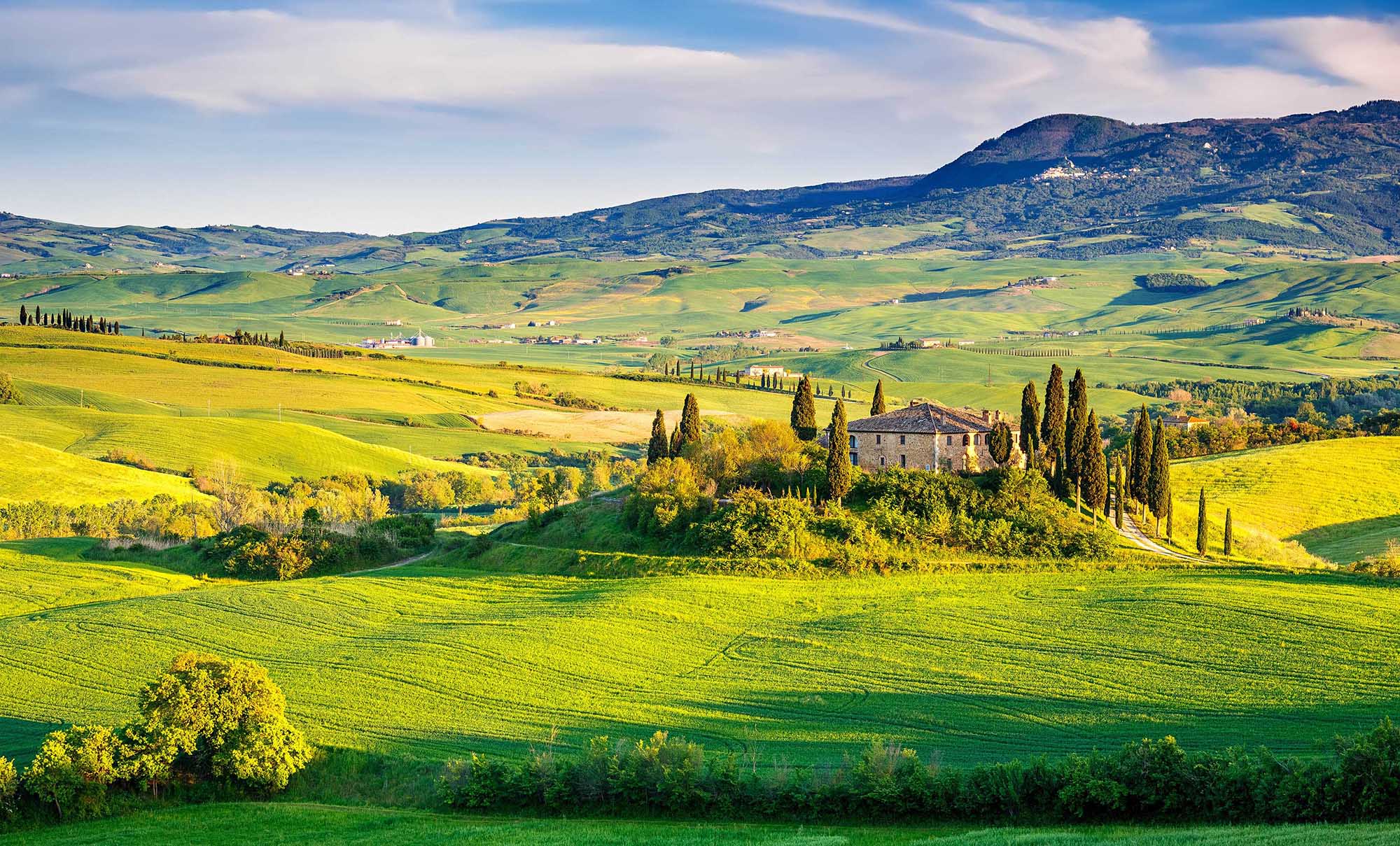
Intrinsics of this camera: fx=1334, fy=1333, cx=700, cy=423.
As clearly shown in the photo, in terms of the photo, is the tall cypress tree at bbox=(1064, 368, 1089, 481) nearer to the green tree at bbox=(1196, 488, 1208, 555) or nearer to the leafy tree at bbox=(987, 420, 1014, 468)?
the leafy tree at bbox=(987, 420, 1014, 468)

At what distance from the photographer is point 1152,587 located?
6141 centimetres

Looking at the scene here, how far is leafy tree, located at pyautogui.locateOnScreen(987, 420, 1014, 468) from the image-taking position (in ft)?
257

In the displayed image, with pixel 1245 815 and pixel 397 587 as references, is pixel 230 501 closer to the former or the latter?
pixel 397 587

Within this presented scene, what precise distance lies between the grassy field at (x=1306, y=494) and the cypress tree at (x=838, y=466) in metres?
20.2

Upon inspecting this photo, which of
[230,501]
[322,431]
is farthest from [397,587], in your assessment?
[322,431]

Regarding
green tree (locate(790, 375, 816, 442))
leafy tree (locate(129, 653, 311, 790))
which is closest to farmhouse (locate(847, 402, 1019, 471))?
green tree (locate(790, 375, 816, 442))

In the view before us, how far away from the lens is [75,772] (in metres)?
38.4

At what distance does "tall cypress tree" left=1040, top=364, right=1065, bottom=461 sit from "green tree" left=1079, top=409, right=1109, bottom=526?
5.29 feet

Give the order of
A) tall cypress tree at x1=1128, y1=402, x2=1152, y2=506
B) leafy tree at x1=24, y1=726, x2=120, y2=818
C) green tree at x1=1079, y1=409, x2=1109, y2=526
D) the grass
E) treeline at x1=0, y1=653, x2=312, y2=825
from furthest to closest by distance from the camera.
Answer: the grass, tall cypress tree at x1=1128, y1=402, x2=1152, y2=506, green tree at x1=1079, y1=409, x2=1109, y2=526, treeline at x1=0, y1=653, x2=312, y2=825, leafy tree at x1=24, y1=726, x2=120, y2=818

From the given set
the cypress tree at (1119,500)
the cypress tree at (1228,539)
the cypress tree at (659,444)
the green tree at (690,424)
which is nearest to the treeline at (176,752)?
the green tree at (690,424)

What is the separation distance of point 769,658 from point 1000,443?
30815 mm

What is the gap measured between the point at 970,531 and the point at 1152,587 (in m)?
11.7

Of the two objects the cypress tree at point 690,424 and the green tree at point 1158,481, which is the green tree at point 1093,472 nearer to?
the green tree at point 1158,481

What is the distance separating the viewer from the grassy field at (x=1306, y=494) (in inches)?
3221
